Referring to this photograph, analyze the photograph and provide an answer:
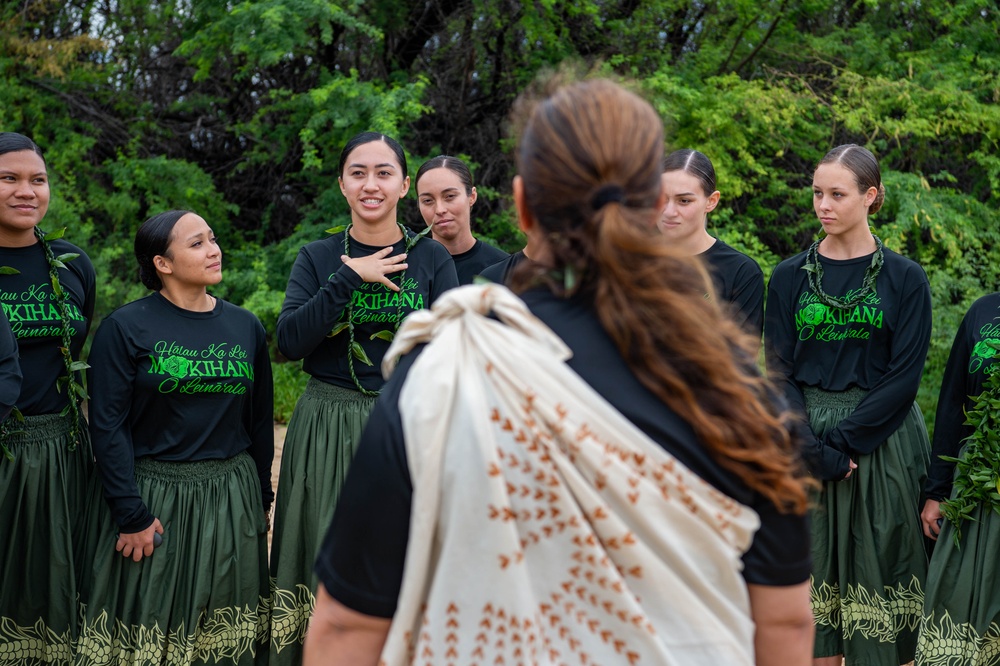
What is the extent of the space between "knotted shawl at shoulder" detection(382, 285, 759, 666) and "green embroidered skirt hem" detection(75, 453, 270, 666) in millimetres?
2464

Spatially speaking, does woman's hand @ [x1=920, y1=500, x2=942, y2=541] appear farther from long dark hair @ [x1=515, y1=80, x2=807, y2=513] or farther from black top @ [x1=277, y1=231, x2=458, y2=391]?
long dark hair @ [x1=515, y1=80, x2=807, y2=513]

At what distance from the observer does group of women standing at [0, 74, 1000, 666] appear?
3.69m

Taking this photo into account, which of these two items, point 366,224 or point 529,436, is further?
point 366,224

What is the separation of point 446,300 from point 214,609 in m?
2.71

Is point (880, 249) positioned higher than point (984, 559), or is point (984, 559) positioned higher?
point (880, 249)

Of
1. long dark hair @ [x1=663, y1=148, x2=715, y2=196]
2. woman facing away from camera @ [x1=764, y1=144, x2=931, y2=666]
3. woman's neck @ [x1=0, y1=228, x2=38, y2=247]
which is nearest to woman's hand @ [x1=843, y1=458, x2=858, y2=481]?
woman facing away from camera @ [x1=764, y1=144, x2=931, y2=666]

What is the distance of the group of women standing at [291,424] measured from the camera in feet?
12.1

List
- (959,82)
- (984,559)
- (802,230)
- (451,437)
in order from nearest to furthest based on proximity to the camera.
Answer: (451,437), (984,559), (959,82), (802,230)

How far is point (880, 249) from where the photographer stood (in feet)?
13.9

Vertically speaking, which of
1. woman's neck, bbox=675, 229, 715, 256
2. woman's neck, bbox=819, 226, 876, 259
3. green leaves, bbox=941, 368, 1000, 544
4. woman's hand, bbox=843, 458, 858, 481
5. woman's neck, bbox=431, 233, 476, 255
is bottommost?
woman's hand, bbox=843, 458, 858, 481

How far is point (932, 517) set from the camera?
403 centimetres

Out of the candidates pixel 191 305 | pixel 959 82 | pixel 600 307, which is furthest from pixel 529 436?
pixel 959 82

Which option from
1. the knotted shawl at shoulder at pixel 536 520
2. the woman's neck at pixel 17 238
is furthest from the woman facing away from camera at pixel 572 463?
the woman's neck at pixel 17 238

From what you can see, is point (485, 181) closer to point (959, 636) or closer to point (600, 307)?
point (959, 636)
